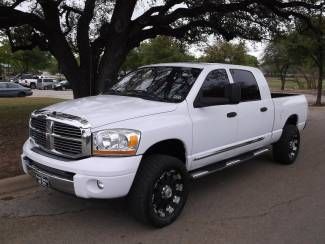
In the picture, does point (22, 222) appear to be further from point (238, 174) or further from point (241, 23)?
point (241, 23)

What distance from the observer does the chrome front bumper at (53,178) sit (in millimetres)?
4270

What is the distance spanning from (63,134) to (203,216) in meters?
1.90

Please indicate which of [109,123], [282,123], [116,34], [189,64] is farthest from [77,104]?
[116,34]

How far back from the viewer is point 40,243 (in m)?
4.20

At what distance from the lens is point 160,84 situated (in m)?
5.57

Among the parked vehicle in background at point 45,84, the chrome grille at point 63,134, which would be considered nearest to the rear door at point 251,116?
the chrome grille at point 63,134

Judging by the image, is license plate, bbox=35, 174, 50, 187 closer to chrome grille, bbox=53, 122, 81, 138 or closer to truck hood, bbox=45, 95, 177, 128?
chrome grille, bbox=53, 122, 81, 138

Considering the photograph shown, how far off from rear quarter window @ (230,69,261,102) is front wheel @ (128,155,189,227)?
6.37 feet

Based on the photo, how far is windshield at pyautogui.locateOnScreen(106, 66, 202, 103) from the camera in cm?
530

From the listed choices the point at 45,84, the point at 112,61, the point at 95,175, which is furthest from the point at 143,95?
the point at 45,84

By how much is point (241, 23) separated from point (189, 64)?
9517mm

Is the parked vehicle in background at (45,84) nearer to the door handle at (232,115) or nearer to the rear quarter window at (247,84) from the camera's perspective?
the rear quarter window at (247,84)

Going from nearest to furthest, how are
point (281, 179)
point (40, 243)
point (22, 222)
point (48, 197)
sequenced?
point (40, 243) → point (22, 222) → point (48, 197) → point (281, 179)

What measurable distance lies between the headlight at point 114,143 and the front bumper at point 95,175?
6 centimetres
